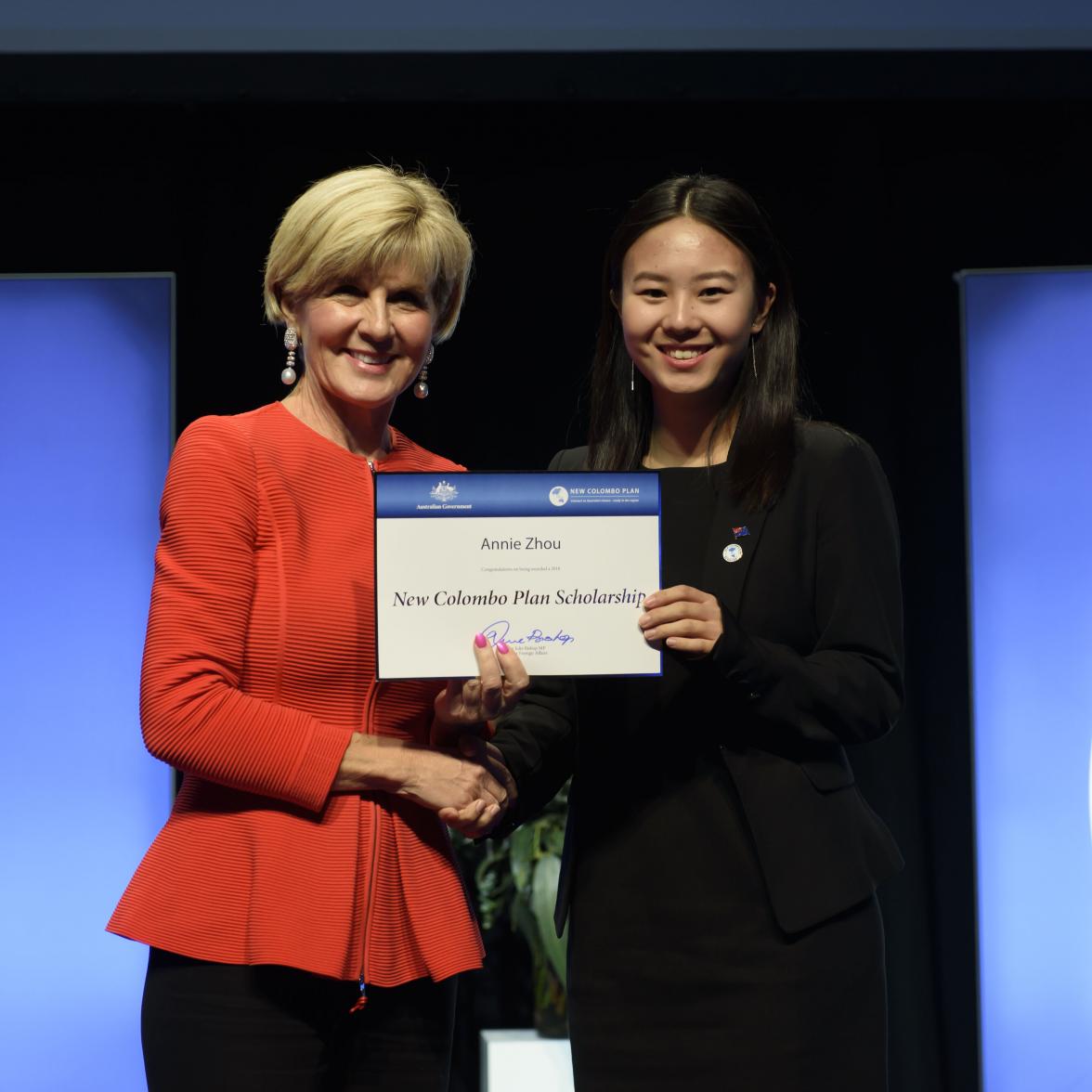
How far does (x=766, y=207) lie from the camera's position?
4039mm

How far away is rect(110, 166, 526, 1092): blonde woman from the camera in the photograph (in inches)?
60.5

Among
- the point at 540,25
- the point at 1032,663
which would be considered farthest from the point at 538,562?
the point at 540,25

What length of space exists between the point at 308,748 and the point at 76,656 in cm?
A: 218

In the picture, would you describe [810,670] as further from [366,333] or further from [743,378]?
[366,333]

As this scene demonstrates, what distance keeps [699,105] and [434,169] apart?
796 mm

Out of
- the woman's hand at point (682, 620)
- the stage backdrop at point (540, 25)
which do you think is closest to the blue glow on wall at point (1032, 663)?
the stage backdrop at point (540, 25)

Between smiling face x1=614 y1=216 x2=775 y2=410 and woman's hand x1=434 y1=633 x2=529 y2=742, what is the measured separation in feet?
1.47

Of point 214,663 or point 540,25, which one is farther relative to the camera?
point 540,25

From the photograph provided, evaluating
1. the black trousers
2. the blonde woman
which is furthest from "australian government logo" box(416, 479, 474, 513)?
the black trousers

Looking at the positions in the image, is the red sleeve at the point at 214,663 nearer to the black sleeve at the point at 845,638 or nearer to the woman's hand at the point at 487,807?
the woman's hand at the point at 487,807

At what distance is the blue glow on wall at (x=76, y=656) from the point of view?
3.46m

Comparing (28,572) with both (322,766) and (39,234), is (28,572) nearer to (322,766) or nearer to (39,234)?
(39,234)

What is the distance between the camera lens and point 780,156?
406 centimetres
